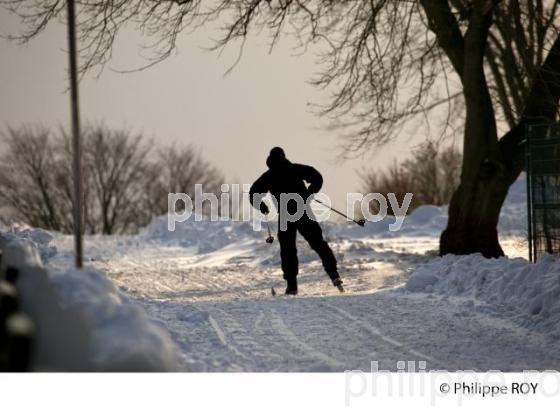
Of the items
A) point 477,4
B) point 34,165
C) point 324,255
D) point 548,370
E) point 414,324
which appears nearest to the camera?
point 548,370

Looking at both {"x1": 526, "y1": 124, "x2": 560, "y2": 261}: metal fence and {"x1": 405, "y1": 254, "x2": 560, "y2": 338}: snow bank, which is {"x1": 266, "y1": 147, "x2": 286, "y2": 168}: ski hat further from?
{"x1": 526, "y1": 124, "x2": 560, "y2": 261}: metal fence

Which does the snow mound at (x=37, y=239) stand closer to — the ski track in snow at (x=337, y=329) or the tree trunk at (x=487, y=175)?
the ski track in snow at (x=337, y=329)

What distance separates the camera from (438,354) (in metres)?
8.91

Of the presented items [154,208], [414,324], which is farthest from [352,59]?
[154,208]

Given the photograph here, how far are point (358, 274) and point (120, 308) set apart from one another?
1187 centimetres

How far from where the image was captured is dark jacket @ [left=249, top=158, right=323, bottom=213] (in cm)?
1416

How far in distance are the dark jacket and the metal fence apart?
10.7ft

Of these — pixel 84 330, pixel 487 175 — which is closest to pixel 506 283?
pixel 487 175

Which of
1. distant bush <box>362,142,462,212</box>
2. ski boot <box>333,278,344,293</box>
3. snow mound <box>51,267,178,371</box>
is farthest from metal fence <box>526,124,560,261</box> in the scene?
distant bush <box>362,142,462,212</box>

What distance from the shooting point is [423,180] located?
4262 cm

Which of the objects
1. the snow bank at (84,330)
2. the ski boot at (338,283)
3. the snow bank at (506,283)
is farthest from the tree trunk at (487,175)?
the snow bank at (84,330)

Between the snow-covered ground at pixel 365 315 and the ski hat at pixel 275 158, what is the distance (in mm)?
1799

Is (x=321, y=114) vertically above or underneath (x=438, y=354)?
above

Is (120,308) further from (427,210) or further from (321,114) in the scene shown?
(427,210)
